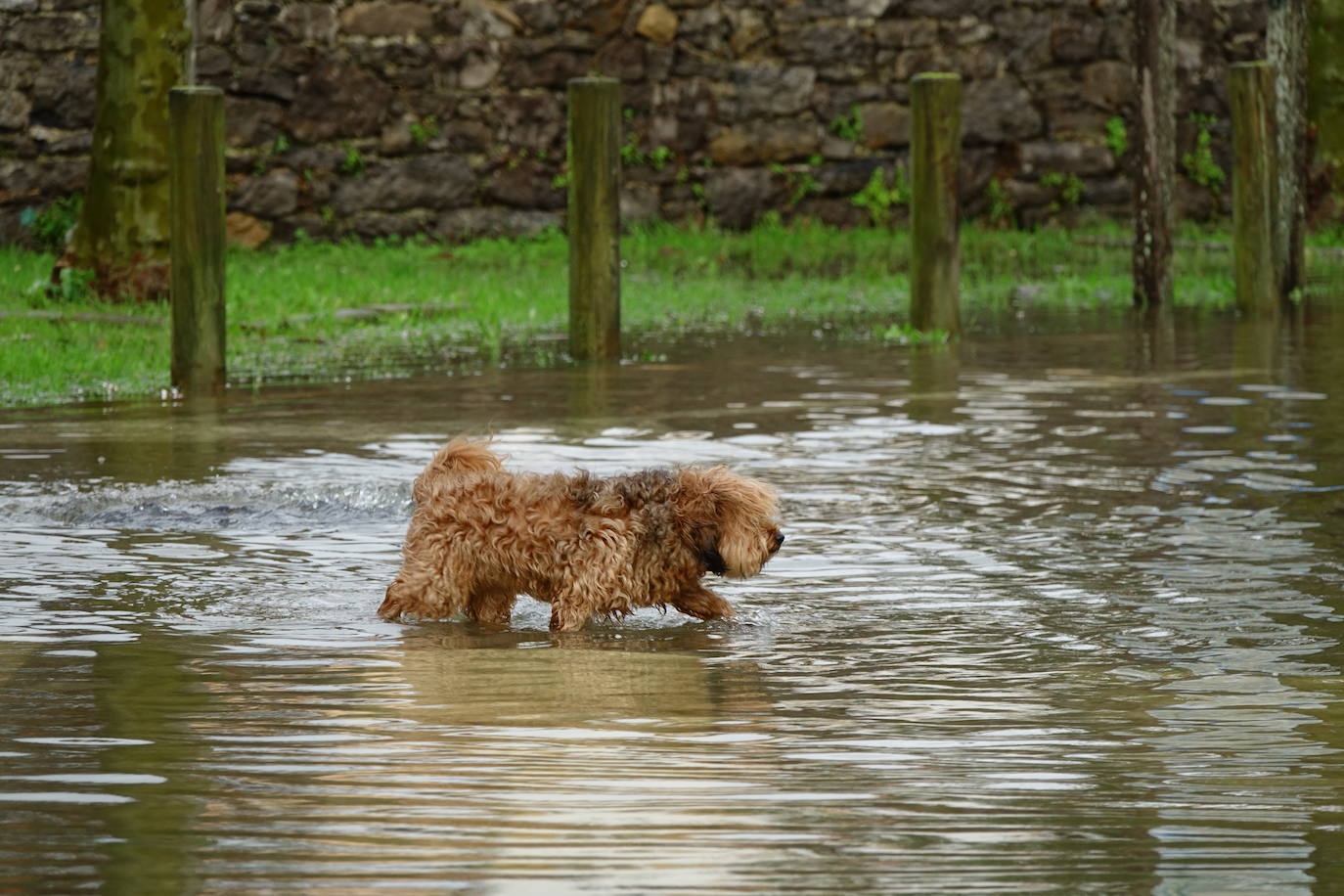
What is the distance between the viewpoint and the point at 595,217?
1145 centimetres

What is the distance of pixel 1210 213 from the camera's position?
1945 centimetres

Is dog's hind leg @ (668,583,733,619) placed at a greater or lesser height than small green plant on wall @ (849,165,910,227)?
lesser

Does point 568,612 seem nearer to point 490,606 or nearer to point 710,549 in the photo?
point 490,606

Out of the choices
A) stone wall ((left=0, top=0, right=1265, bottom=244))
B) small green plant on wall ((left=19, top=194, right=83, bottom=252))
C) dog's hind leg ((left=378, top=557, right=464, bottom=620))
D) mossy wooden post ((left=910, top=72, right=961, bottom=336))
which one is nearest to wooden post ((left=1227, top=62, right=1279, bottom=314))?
mossy wooden post ((left=910, top=72, right=961, bottom=336))

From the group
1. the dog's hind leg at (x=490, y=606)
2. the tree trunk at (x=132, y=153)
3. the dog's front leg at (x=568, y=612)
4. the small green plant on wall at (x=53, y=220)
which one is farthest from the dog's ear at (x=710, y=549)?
the small green plant on wall at (x=53, y=220)

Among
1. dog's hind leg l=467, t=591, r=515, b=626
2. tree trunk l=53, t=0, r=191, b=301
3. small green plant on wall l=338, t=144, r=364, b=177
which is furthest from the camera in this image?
small green plant on wall l=338, t=144, r=364, b=177

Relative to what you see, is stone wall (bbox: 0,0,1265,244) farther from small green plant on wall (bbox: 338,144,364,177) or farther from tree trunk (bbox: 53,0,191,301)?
tree trunk (bbox: 53,0,191,301)

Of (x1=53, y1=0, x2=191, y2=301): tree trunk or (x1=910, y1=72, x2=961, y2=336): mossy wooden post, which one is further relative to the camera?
(x1=53, y1=0, x2=191, y2=301): tree trunk

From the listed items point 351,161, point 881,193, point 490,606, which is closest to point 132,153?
point 351,161

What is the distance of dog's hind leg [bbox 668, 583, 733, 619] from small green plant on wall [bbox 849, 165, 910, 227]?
13.2 metres

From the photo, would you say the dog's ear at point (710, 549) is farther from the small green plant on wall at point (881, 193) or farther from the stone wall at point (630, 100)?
the small green plant on wall at point (881, 193)

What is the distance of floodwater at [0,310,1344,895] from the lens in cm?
364

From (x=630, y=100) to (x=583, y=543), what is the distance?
1300 centimetres

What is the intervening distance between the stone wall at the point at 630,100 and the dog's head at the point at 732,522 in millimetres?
12489
